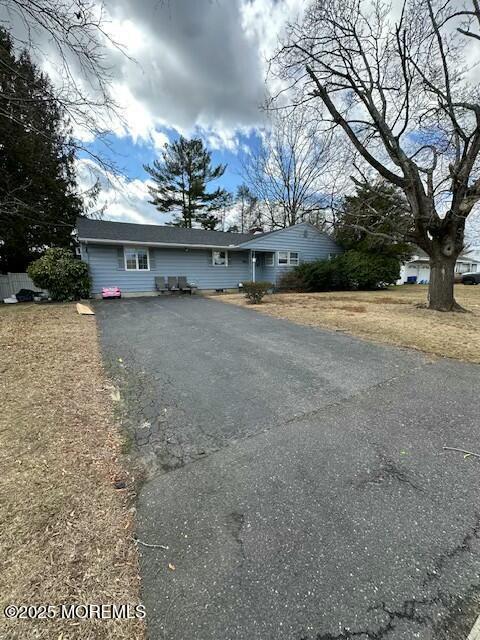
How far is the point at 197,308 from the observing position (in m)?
10.3

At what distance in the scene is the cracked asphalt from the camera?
47.4 inches

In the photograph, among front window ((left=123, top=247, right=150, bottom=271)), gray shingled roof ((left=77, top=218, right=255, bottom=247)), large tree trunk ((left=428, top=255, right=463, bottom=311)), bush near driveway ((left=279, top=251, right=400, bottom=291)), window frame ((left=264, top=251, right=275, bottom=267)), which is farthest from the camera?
window frame ((left=264, top=251, right=275, bottom=267))

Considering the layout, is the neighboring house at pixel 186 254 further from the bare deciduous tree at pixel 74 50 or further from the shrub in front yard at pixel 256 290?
the bare deciduous tree at pixel 74 50

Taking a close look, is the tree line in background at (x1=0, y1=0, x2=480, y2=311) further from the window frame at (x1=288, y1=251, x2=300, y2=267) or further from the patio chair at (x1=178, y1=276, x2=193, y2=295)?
the patio chair at (x1=178, y1=276, x2=193, y2=295)

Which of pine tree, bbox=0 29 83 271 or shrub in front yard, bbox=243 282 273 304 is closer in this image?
shrub in front yard, bbox=243 282 273 304

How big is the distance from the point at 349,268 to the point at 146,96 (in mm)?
15192

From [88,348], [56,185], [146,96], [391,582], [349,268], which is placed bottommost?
[391,582]

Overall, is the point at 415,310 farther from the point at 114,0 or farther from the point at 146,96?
the point at 114,0

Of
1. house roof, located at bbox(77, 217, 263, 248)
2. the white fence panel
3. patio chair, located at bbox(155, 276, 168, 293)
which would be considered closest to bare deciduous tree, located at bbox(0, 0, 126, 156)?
house roof, located at bbox(77, 217, 263, 248)

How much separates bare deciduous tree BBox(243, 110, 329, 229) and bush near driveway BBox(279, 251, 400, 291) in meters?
6.20

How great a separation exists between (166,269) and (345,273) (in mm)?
11271

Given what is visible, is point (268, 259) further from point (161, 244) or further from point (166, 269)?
point (161, 244)

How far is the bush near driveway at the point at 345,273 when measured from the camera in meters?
17.0

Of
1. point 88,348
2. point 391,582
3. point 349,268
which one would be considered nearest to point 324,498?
point 391,582
